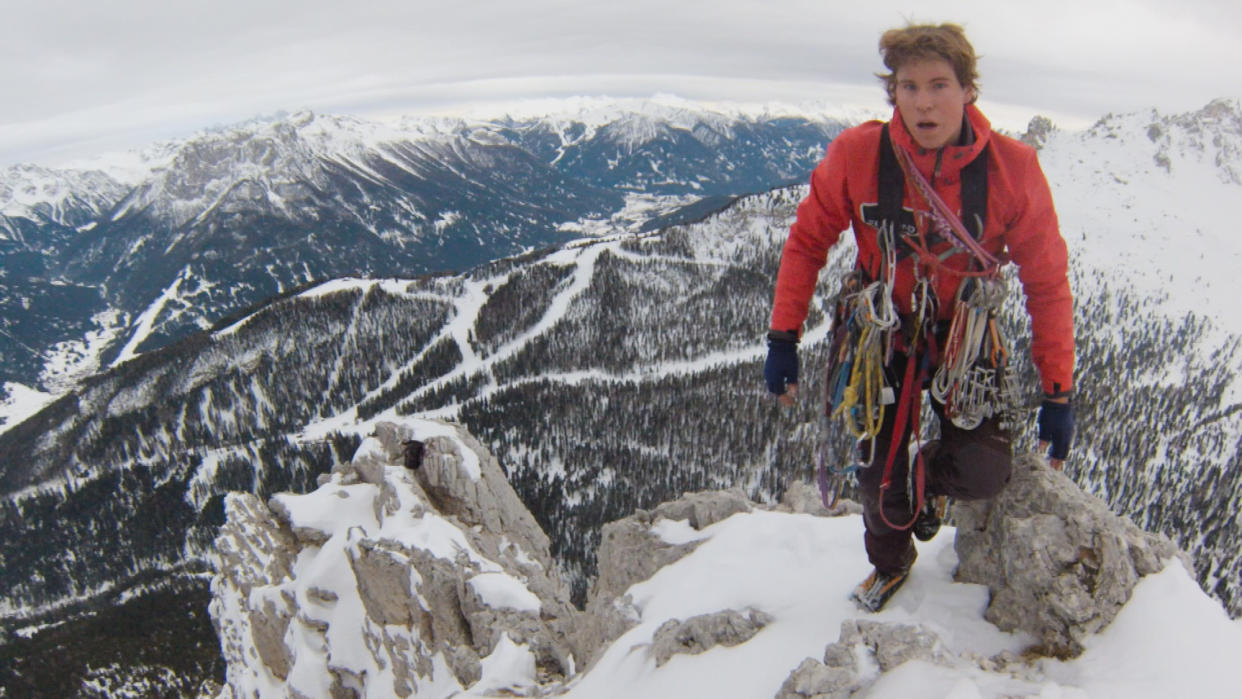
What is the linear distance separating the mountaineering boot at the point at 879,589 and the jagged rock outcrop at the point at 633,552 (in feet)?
17.6

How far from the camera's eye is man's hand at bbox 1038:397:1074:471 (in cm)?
557

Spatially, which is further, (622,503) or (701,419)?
(701,419)

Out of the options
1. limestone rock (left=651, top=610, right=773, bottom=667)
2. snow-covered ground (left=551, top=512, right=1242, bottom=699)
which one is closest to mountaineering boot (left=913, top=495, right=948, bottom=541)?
snow-covered ground (left=551, top=512, right=1242, bottom=699)

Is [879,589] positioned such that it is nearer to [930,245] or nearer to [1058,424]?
[1058,424]

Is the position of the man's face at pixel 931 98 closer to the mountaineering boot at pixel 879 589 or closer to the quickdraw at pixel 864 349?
the quickdraw at pixel 864 349

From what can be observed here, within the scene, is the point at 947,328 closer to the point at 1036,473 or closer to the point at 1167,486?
the point at 1036,473

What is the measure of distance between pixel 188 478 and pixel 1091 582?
15808 centimetres

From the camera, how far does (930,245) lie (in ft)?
18.3

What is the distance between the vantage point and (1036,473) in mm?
6641

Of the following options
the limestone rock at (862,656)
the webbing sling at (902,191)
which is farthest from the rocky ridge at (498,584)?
the webbing sling at (902,191)

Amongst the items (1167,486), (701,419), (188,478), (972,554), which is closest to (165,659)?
(188,478)

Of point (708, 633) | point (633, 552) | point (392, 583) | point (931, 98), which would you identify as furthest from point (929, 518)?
point (392, 583)

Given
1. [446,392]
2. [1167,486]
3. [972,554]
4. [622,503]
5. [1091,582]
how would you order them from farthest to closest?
[446,392] < [1167,486] < [622,503] < [972,554] < [1091,582]

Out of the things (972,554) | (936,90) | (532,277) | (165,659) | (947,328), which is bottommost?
(165,659)
